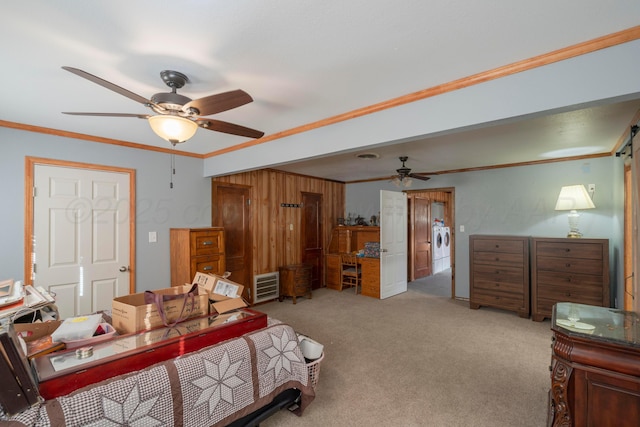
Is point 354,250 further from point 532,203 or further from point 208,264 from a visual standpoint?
point 208,264

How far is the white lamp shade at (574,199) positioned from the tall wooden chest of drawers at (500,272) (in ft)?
2.12

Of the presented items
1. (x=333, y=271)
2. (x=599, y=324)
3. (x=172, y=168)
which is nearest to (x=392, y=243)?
(x=333, y=271)

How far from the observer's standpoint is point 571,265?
3.90 meters

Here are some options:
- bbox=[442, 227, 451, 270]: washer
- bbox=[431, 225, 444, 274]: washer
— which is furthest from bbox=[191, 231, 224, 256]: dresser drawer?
bbox=[442, 227, 451, 270]: washer

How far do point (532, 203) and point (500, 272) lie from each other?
4.06 feet

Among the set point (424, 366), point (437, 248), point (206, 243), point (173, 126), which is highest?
point (173, 126)

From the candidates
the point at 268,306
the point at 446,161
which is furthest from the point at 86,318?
the point at 446,161

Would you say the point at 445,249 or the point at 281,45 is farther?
the point at 445,249

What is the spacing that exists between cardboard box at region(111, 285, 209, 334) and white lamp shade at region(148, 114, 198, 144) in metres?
1.05

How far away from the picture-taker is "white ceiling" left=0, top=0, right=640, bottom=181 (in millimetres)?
1306

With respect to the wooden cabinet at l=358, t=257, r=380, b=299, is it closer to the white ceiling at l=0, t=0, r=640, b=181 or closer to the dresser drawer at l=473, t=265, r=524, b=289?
the dresser drawer at l=473, t=265, r=524, b=289

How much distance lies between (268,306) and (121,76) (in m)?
3.89

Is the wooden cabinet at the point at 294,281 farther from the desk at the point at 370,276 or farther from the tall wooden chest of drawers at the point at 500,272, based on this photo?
the tall wooden chest of drawers at the point at 500,272

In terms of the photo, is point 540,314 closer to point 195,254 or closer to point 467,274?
point 467,274
